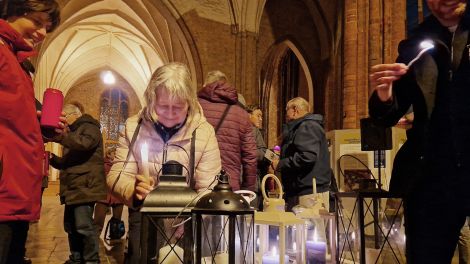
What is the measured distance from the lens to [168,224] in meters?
1.32

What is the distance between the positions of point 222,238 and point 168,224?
0.17m

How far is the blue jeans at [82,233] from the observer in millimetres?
3805

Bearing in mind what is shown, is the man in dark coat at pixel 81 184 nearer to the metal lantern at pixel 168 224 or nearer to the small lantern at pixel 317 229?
the small lantern at pixel 317 229

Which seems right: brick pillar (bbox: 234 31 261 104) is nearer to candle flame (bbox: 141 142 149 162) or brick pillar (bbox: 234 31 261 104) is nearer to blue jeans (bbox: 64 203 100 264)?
blue jeans (bbox: 64 203 100 264)

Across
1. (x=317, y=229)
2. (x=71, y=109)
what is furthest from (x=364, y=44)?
(x=317, y=229)

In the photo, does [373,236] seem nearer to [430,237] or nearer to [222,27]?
[430,237]

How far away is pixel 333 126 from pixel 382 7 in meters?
4.50

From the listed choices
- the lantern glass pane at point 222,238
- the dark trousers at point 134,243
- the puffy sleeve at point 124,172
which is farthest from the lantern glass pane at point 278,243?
the lantern glass pane at point 222,238

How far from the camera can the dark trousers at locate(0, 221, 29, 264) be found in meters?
1.52

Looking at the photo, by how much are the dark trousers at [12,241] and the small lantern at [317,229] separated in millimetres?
1462

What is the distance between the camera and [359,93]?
7.41 meters

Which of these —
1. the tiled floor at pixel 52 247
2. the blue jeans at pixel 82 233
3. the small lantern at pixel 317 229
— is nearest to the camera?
the small lantern at pixel 317 229

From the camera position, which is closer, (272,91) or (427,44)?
(427,44)

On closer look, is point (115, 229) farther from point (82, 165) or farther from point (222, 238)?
point (222, 238)
